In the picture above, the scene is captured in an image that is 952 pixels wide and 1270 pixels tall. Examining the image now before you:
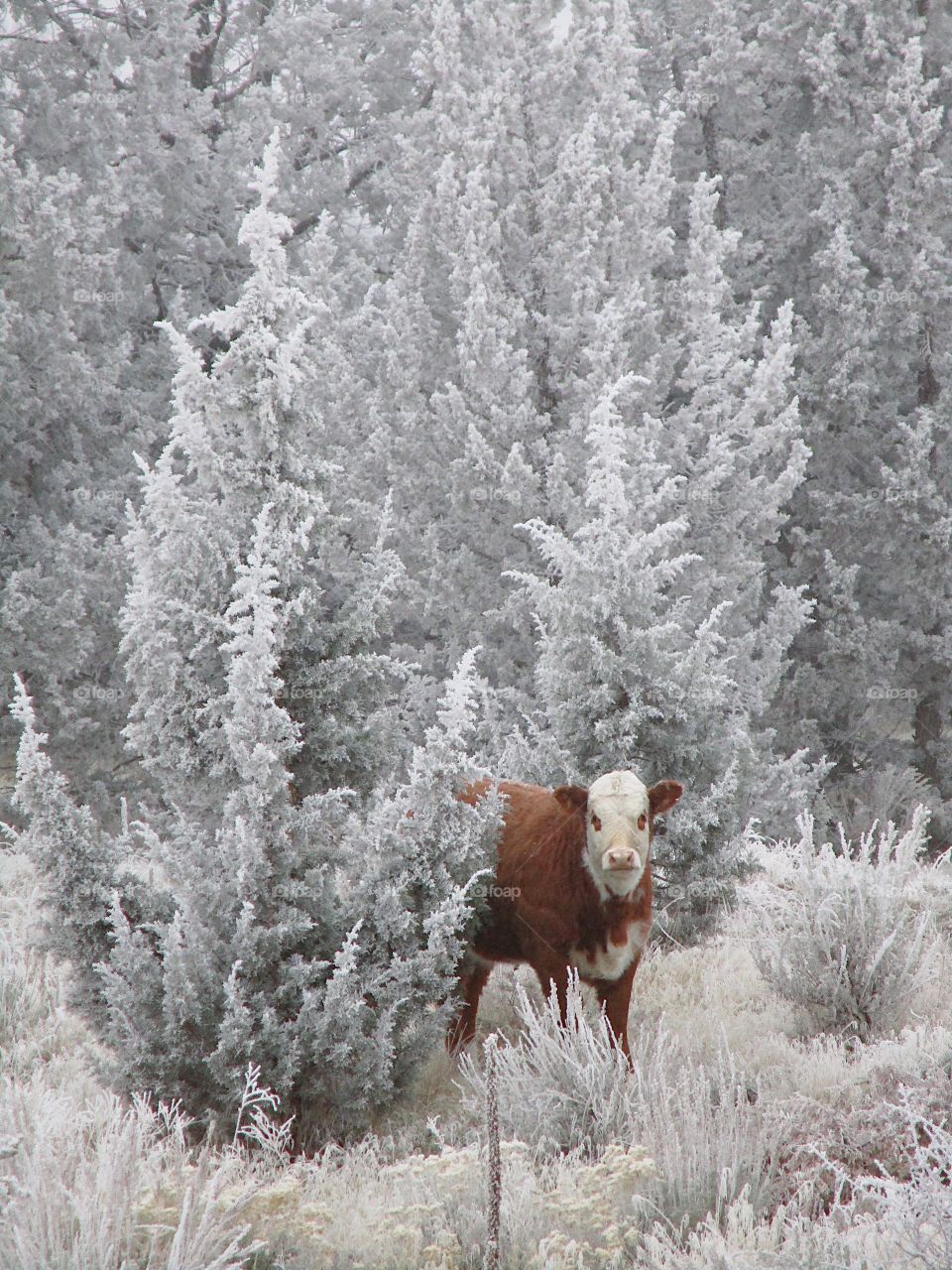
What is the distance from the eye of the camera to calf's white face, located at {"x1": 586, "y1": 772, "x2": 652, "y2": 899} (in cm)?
521

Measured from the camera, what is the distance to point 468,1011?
20.4 feet

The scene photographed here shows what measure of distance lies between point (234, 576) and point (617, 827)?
201cm

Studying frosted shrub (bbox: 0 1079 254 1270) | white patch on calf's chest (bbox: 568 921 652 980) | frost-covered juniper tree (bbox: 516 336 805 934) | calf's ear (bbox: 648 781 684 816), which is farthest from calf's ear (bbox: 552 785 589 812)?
frosted shrub (bbox: 0 1079 254 1270)

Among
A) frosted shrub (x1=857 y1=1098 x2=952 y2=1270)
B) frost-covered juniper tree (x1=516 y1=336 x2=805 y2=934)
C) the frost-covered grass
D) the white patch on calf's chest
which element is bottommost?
the frost-covered grass

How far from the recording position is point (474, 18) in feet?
42.8

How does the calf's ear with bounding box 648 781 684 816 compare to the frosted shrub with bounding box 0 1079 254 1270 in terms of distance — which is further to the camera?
the calf's ear with bounding box 648 781 684 816

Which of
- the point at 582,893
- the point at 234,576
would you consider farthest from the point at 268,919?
the point at 234,576

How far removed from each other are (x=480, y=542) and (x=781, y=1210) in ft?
30.2

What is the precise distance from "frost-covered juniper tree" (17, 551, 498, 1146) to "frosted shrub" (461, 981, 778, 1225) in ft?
1.61

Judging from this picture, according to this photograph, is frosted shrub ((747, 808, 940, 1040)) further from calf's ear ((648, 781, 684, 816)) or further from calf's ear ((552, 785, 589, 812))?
calf's ear ((552, 785, 589, 812))

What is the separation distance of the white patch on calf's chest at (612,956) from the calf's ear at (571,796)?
58 cm

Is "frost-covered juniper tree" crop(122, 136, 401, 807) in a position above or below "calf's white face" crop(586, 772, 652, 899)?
above

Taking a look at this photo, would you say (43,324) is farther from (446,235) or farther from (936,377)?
(936,377)

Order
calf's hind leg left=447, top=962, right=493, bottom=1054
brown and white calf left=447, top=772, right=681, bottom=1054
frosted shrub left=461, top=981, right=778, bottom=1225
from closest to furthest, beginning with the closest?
frosted shrub left=461, top=981, right=778, bottom=1225 → brown and white calf left=447, top=772, right=681, bottom=1054 → calf's hind leg left=447, top=962, right=493, bottom=1054
